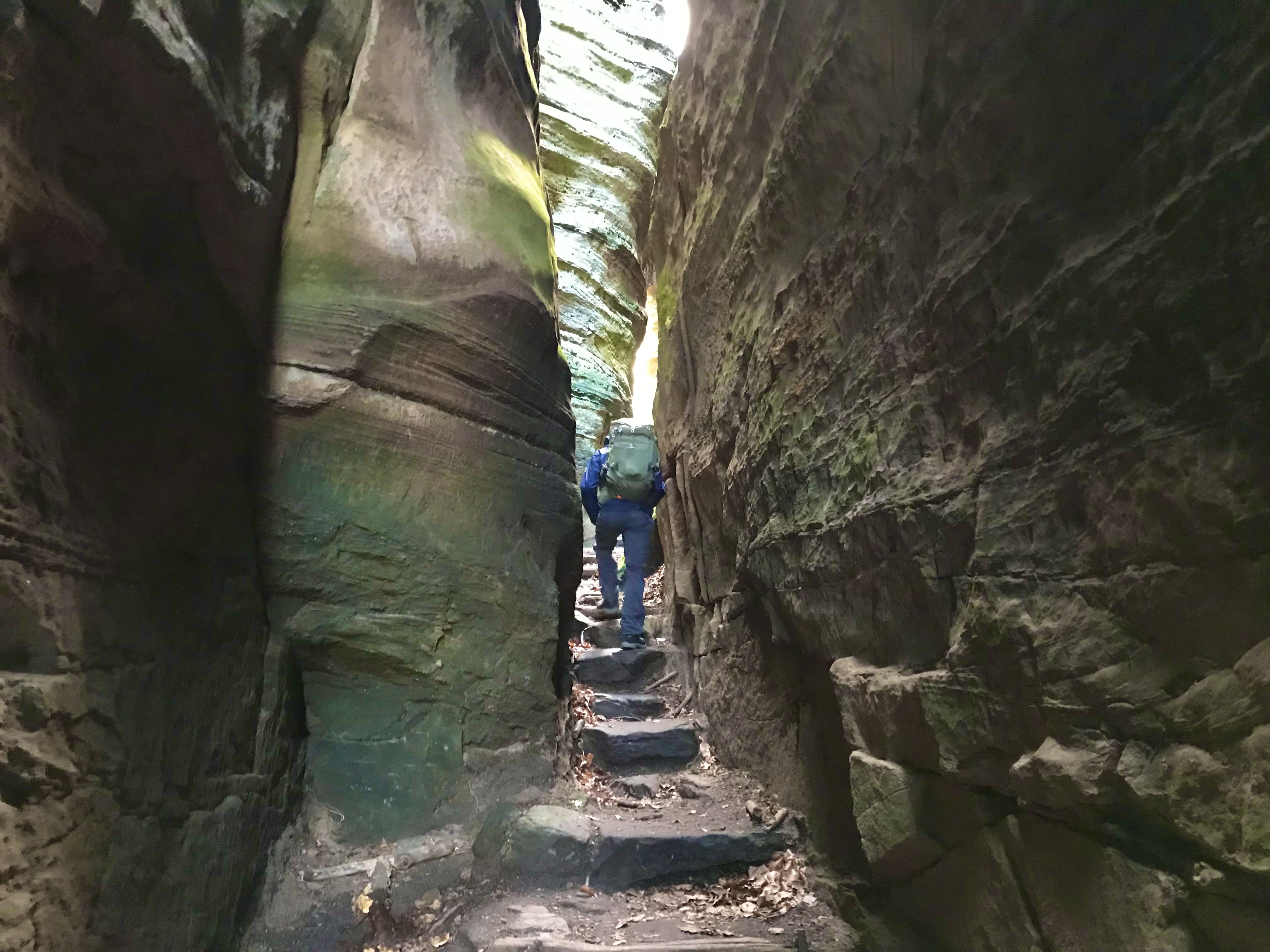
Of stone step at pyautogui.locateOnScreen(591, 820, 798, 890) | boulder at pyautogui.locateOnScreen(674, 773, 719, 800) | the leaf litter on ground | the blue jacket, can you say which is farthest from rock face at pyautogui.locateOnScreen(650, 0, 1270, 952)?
the blue jacket

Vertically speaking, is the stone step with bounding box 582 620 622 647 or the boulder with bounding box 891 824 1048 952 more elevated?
the stone step with bounding box 582 620 622 647

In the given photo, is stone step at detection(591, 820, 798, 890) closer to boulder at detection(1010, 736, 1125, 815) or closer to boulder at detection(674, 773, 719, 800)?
boulder at detection(674, 773, 719, 800)

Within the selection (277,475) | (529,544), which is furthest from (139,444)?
(529,544)

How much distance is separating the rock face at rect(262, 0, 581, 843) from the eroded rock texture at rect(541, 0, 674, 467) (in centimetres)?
1036

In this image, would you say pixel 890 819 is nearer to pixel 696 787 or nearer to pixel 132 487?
pixel 696 787

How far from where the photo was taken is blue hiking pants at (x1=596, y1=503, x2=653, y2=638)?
784 centimetres

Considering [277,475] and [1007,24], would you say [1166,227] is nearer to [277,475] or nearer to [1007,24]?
[1007,24]

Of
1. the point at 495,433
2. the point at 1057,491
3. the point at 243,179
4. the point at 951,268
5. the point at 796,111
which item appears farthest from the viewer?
the point at 495,433

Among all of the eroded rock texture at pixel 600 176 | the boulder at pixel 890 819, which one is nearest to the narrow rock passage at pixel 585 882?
the boulder at pixel 890 819

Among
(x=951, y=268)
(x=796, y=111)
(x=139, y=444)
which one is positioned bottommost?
(x=139, y=444)

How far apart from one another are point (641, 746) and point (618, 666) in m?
1.68

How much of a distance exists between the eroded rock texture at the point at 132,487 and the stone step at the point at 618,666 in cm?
388

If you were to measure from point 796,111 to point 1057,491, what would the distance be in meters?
2.64

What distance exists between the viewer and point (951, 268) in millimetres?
2725
